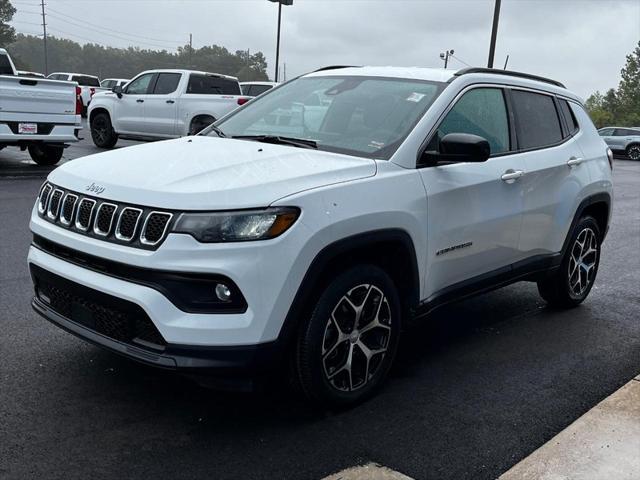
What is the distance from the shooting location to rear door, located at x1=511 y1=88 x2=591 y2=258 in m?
4.88

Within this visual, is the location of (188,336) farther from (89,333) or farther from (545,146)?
(545,146)

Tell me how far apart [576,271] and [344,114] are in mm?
2646

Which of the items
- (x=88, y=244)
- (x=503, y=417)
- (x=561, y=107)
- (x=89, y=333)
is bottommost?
Answer: (x=503, y=417)

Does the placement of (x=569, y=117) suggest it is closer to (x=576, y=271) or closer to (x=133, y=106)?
(x=576, y=271)

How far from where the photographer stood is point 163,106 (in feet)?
56.5

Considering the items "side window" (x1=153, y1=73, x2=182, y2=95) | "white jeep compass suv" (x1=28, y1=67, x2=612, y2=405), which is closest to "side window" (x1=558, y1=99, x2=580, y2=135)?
"white jeep compass suv" (x1=28, y1=67, x2=612, y2=405)

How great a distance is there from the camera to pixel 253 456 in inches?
127

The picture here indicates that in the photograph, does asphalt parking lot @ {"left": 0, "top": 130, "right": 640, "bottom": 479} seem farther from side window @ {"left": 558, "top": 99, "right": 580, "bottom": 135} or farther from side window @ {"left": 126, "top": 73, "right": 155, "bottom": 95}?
side window @ {"left": 126, "top": 73, "right": 155, "bottom": 95}

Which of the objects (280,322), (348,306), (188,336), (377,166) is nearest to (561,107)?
(377,166)

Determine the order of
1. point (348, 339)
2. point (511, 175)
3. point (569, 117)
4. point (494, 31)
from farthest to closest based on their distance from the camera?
point (494, 31) → point (569, 117) → point (511, 175) → point (348, 339)

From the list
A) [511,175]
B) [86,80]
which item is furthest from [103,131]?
[86,80]

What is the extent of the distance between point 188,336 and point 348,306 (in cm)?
88

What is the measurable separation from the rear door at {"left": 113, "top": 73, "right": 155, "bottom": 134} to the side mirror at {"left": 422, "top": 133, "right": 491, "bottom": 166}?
48.1 ft

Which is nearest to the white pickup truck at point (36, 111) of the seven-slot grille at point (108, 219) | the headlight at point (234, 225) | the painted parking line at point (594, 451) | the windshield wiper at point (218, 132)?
the windshield wiper at point (218, 132)
